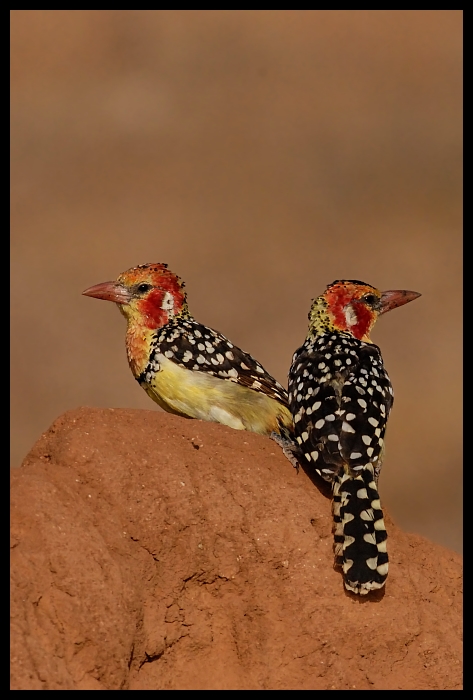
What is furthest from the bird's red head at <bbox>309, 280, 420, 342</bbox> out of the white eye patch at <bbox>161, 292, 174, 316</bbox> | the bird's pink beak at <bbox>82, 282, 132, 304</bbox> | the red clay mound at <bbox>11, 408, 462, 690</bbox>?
the red clay mound at <bbox>11, 408, 462, 690</bbox>

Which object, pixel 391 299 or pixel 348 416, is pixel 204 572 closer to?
pixel 348 416

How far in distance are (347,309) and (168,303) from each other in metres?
1.09

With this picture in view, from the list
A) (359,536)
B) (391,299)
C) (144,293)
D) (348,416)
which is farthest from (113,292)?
(359,536)

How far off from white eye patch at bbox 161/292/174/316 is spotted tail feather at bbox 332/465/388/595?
2007 mm

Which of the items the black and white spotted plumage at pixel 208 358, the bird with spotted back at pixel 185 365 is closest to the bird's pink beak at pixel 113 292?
the bird with spotted back at pixel 185 365

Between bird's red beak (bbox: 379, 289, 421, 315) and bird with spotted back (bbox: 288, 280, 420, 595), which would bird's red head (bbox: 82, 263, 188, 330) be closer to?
bird with spotted back (bbox: 288, 280, 420, 595)

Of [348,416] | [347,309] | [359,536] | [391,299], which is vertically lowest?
[359,536]

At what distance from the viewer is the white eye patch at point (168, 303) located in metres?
7.08

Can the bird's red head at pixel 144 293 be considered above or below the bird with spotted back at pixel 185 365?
above

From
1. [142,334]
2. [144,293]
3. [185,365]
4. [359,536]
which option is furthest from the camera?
[144,293]

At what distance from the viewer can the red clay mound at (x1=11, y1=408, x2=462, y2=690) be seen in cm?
476

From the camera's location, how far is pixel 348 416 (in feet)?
18.9

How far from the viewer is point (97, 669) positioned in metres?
4.66

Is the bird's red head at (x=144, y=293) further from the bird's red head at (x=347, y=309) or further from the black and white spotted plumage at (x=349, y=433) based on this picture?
the black and white spotted plumage at (x=349, y=433)
